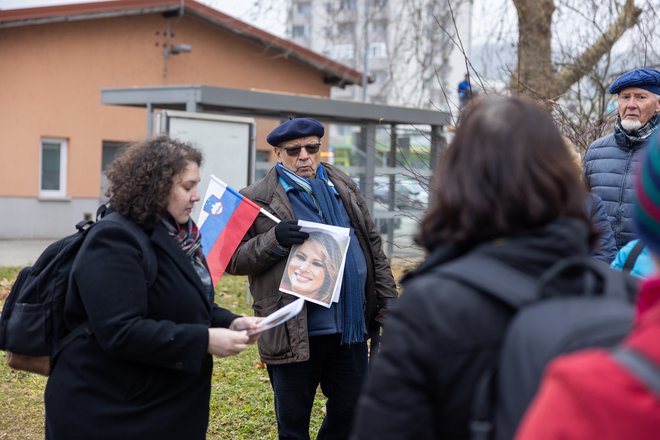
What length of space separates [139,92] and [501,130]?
11292 mm

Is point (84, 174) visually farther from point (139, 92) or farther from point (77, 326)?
point (77, 326)

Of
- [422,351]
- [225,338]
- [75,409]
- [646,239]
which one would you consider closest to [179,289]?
[225,338]

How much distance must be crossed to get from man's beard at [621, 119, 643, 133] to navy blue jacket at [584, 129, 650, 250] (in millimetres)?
48

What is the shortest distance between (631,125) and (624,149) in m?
0.12

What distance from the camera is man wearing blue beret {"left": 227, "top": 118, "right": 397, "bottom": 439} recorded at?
4465 millimetres

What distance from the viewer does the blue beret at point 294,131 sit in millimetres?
4707

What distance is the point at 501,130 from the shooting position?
185 centimetres

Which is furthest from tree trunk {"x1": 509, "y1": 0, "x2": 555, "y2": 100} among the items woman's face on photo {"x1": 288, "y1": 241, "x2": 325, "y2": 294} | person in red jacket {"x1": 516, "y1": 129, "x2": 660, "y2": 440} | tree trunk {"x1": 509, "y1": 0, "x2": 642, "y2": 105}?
person in red jacket {"x1": 516, "y1": 129, "x2": 660, "y2": 440}

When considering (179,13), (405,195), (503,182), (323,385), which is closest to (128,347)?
(503,182)

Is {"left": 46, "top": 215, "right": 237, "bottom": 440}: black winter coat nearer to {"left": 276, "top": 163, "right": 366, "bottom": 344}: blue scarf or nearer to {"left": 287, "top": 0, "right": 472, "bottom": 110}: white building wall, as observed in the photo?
{"left": 276, "top": 163, "right": 366, "bottom": 344}: blue scarf

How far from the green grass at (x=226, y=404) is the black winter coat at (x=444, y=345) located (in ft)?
12.6

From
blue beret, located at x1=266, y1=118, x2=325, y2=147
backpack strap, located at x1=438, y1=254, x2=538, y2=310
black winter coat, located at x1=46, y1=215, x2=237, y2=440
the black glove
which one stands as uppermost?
blue beret, located at x1=266, y1=118, x2=325, y2=147

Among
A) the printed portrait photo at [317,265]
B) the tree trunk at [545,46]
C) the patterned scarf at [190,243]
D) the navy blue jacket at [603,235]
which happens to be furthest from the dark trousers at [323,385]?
the tree trunk at [545,46]

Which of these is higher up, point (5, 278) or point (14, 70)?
point (14, 70)
